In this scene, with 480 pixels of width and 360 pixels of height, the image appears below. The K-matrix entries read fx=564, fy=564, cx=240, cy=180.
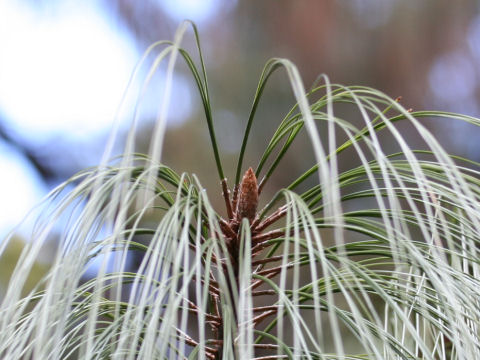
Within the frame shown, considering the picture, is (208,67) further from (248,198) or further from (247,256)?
(247,256)

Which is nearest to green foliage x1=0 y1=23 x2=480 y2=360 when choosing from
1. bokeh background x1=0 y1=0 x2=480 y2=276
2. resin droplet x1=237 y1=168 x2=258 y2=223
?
resin droplet x1=237 y1=168 x2=258 y2=223

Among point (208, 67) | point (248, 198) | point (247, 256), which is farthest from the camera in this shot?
point (208, 67)

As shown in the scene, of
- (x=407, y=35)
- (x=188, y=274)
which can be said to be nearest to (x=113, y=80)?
(x=407, y=35)

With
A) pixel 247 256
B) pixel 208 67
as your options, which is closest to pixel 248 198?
pixel 247 256

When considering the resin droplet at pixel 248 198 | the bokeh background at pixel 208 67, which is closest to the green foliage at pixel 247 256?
the resin droplet at pixel 248 198

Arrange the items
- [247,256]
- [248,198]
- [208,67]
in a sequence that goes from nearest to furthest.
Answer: [247,256]
[248,198]
[208,67]

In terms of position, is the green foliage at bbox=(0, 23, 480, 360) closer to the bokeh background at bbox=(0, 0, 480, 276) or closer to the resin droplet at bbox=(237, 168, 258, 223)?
the resin droplet at bbox=(237, 168, 258, 223)

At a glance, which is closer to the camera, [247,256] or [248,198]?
[247,256]

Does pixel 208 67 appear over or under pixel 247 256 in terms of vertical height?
over

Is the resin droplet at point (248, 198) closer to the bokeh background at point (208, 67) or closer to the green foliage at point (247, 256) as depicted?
the green foliage at point (247, 256)
